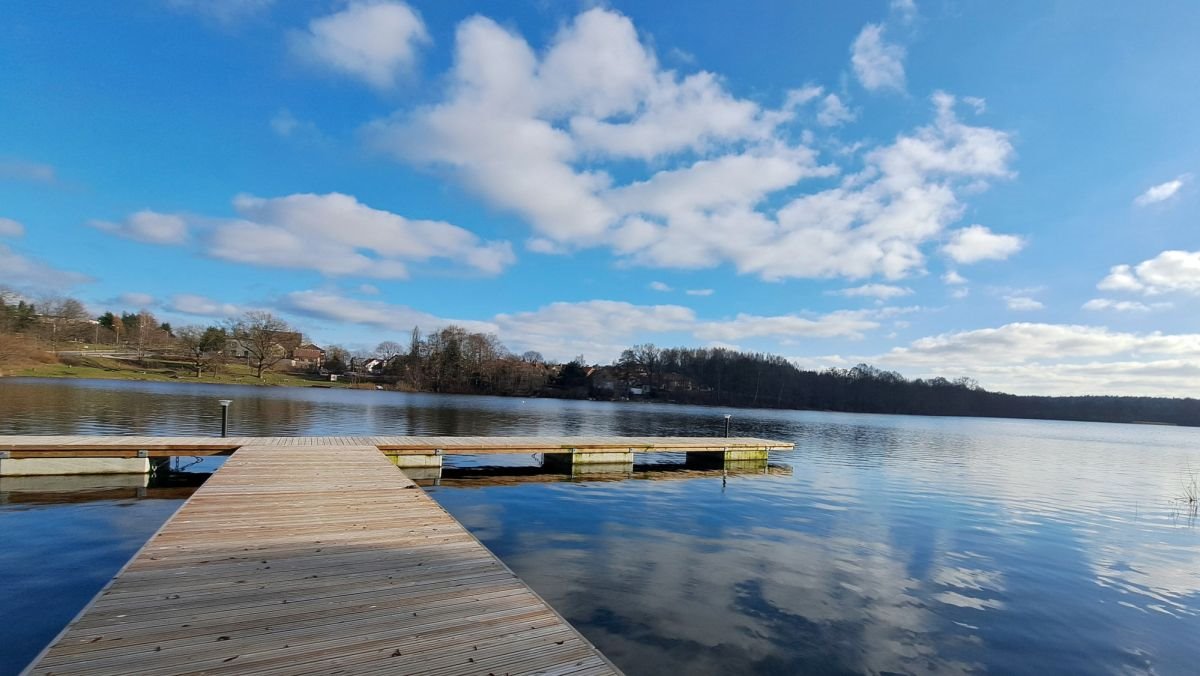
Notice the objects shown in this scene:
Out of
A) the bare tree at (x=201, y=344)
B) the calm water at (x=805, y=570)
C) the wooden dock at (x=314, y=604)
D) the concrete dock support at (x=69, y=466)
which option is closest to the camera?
the wooden dock at (x=314, y=604)

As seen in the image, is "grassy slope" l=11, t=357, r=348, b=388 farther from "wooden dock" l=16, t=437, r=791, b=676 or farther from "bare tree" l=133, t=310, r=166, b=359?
"wooden dock" l=16, t=437, r=791, b=676

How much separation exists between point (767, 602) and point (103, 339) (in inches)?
4548

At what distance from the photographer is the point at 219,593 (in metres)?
4.35

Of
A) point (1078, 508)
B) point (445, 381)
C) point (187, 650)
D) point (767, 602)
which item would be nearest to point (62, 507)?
point (187, 650)

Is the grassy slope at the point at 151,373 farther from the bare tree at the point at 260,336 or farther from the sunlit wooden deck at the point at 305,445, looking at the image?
the sunlit wooden deck at the point at 305,445

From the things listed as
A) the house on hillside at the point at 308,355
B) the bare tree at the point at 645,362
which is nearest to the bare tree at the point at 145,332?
the house on hillside at the point at 308,355

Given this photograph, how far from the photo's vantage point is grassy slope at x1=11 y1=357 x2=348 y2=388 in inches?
2373

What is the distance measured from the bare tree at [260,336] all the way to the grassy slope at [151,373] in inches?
79.5

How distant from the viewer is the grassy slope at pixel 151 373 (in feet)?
198

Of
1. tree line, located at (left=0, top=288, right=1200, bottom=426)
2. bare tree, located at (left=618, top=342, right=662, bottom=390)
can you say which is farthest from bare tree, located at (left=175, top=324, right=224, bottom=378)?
bare tree, located at (left=618, top=342, right=662, bottom=390)

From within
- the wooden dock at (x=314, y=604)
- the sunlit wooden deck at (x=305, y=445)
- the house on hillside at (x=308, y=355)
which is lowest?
the sunlit wooden deck at (x=305, y=445)

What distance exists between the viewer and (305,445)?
46.6 feet

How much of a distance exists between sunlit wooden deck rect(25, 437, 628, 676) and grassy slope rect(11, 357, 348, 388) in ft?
239

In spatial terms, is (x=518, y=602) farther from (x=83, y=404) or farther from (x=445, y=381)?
(x=445, y=381)
